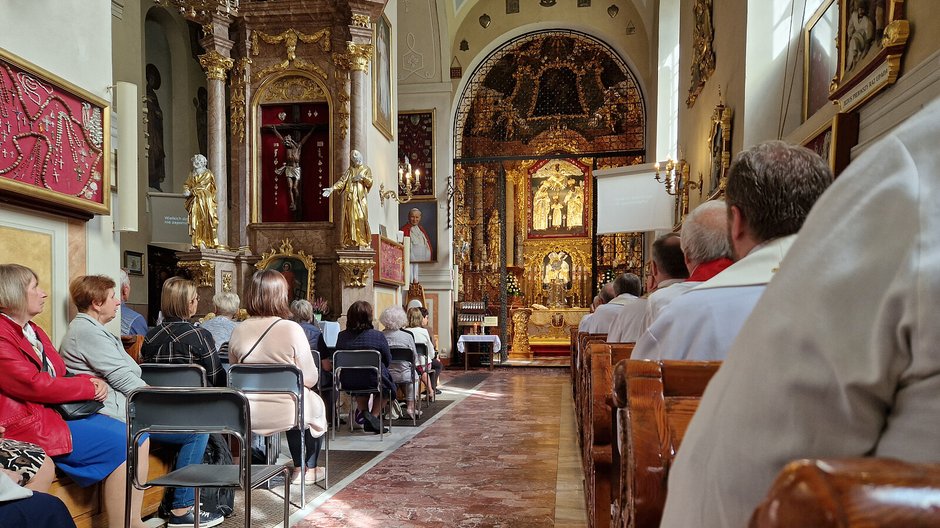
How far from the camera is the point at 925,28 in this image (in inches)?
128

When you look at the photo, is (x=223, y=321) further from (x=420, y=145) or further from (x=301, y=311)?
(x=420, y=145)

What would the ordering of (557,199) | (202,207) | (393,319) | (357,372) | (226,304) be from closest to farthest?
1. (226,304)
2. (357,372)
3. (393,319)
4. (202,207)
5. (557,199)

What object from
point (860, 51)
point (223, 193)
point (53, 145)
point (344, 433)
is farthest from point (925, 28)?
point (223, 193)

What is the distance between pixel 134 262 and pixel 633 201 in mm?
8499

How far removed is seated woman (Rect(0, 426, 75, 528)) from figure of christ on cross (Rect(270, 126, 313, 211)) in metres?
8.74

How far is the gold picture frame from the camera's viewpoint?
6.50m

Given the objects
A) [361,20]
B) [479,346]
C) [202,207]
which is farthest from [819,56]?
[479,346]

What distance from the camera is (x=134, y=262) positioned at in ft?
39.4

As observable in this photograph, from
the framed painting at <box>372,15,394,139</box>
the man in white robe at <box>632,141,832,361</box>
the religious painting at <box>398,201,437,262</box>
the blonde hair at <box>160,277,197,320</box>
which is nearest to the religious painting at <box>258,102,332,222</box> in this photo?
the framed painting at <box>372,15,394,139</box>

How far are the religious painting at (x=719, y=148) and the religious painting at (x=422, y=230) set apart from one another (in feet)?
30.5

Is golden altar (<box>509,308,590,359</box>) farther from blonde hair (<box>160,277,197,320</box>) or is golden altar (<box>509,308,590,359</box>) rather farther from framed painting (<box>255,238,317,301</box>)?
blonde hair (<box>160,277,197,320</box>)

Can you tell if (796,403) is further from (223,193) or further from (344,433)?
(223,193)

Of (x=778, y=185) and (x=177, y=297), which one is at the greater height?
(x=778, y=185)

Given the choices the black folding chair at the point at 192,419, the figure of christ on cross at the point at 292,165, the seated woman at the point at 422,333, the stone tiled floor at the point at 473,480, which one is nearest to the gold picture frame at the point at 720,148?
the stone tiled floor at the point at 473,480
